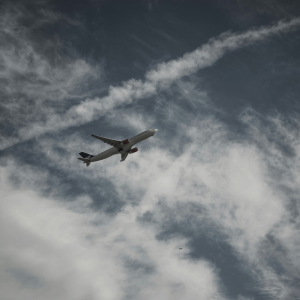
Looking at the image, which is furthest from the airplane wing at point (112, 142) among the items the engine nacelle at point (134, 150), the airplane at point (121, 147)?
the engine nacelle at point (134, 150)

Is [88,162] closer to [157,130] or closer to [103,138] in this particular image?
[103,138]

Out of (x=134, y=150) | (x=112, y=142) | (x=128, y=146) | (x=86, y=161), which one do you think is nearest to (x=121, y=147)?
(x=128, y=146)

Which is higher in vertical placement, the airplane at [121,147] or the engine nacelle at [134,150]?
the engine nacelle at [134,150]

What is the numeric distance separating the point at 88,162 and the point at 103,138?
77.7 ft

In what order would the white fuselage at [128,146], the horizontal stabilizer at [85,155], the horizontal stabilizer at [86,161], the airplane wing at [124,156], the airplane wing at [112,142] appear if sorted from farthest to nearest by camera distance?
the horizontal stabilizer at [85,155] → the horizontal stabilizer at [86,161] → the airplane wing at [124,156] → the white fuselage at [128,146] → the airplane wing at [112,142]

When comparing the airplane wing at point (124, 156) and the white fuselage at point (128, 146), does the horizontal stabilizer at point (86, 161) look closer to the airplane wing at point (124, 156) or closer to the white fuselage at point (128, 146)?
the white fuselage at point (128, 146)

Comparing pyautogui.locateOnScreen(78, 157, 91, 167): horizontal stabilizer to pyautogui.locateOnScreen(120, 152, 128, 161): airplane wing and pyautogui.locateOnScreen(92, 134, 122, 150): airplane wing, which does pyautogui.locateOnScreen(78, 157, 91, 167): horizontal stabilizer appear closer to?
pyautogui.locateOnScreen(120, 152, 128, 161): airplane wing

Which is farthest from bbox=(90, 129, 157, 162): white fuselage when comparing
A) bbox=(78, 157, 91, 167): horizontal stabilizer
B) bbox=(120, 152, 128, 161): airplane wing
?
bbox=(78, 157, 91, 167): horizontal stabilizer

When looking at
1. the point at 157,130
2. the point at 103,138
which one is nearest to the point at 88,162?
the point at 103,138

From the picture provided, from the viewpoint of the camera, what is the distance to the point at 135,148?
12681 cm

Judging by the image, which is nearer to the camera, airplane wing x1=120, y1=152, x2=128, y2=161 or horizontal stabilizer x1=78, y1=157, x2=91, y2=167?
airplane wing x1=120, y1=152, x2=128, y2=161

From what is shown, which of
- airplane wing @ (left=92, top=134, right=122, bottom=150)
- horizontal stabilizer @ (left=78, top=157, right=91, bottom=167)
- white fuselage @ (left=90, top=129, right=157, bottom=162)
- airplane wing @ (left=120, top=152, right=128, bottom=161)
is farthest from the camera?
horizontal stabilizer @ (left=78, top=157, right=91, bottom=167)

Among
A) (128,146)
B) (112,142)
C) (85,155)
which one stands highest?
(85,155)

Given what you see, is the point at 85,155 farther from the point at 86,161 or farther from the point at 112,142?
the point at 112,142
